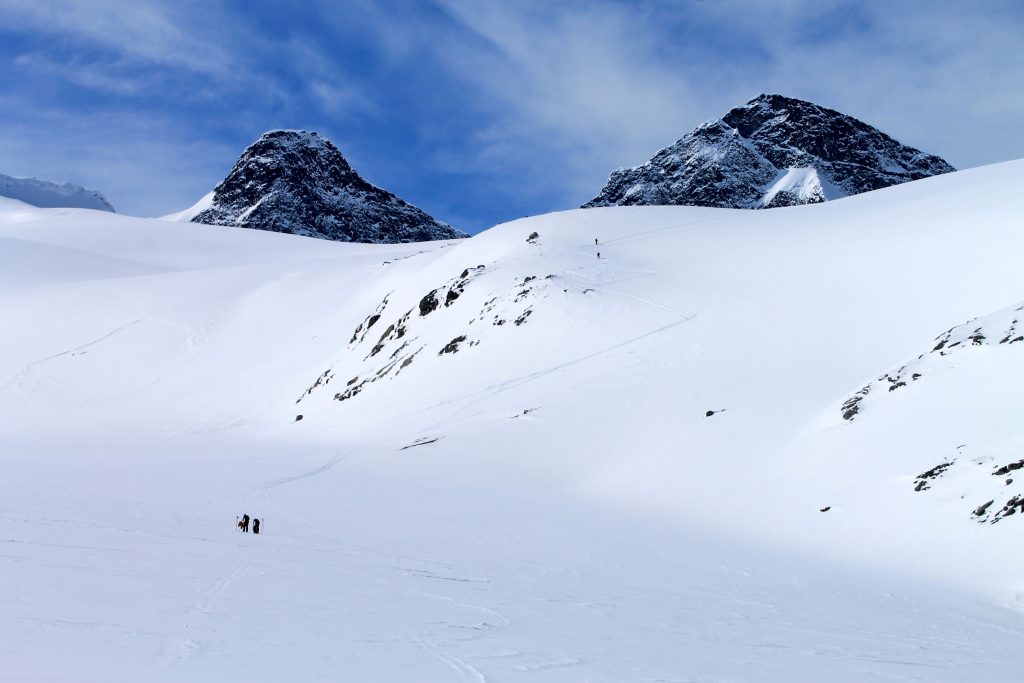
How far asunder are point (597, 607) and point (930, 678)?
443 centimetres

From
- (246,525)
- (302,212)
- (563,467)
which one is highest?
(302,212)

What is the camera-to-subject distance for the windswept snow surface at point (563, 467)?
29.1 ft

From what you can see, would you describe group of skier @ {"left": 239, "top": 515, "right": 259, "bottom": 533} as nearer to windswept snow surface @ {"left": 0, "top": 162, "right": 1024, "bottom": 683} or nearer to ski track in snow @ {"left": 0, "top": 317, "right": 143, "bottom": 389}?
windswept snow surface @ {"left": 0, "top": 162, "right": 1024, "bottom": 683}

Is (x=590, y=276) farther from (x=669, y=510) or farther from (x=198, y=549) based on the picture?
(x=198, y=549)

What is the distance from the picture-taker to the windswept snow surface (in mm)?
8859

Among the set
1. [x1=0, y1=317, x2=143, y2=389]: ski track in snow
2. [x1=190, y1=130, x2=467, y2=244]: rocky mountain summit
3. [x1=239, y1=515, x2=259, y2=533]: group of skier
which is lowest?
[x1=239, y1=515, x2=259, y2=533]: group of skier

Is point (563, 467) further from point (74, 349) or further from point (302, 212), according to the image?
point (302, 212)

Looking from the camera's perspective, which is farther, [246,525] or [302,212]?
[302,212]

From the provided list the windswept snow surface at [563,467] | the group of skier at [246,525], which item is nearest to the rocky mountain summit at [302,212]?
the windswept snow surface at [563,467]

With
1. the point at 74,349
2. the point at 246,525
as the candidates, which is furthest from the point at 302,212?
A: the point at 246,525

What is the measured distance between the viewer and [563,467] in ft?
88.7

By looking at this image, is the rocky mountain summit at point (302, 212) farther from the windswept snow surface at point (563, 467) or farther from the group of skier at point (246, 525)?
the group of skier at point (246, 525)

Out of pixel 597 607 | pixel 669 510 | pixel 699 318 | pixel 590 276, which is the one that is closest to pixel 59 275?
pixel 590 276

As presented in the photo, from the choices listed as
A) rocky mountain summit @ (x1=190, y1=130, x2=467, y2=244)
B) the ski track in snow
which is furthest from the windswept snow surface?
rocky mountain summit @ (x1=190, y1=130, x2=467, y2=244)
